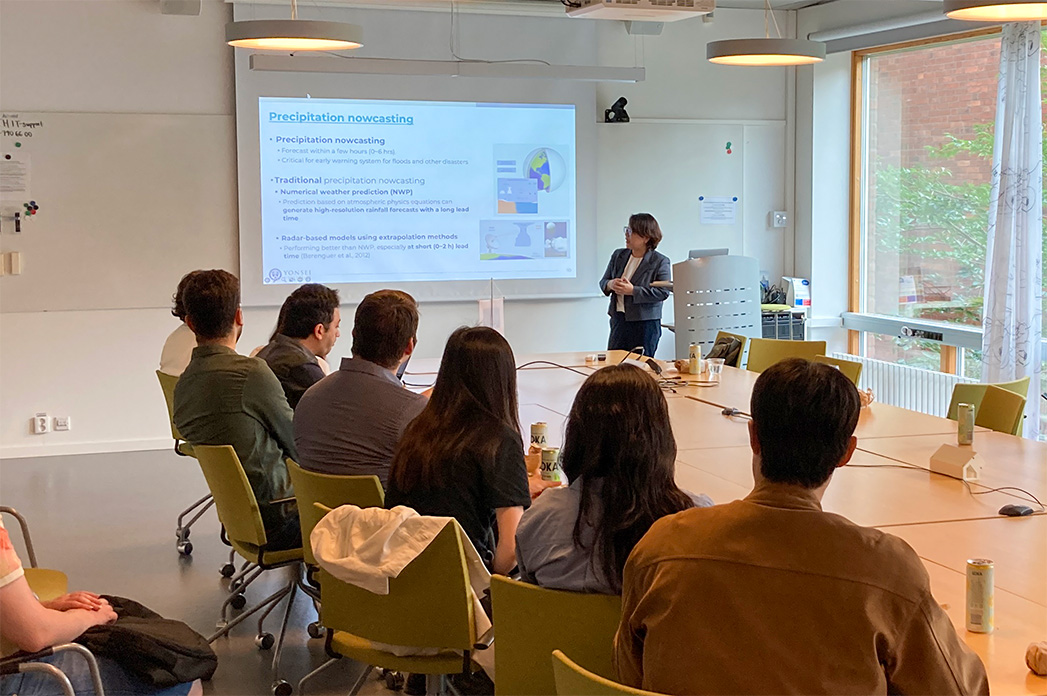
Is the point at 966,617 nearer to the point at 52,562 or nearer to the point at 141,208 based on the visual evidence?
the point at 52,562

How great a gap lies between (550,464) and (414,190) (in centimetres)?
458

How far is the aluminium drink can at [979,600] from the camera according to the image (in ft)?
6.77

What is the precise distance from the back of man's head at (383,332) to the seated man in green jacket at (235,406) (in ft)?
1.85

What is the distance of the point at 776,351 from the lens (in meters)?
5.62

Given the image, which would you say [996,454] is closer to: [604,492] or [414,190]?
[604,492]

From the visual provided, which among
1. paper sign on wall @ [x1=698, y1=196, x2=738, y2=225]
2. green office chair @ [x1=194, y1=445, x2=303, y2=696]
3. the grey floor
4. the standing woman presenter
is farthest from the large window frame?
green office chair @ [x1=194, y1=445, x2=303, y2=696]

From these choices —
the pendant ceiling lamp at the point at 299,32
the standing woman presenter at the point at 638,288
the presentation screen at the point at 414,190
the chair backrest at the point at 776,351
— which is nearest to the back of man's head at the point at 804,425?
the pendant ceiling lamp at the point at 299,32

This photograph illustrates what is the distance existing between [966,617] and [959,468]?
1221 millimetres

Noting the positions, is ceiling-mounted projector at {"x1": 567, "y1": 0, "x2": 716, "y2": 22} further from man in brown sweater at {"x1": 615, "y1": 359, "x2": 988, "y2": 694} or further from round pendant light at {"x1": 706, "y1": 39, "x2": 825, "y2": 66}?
man in brown sweater at {"x1": 615, "y1": 359, "x2": 988, "y2": 694}

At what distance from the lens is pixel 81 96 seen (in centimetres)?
688

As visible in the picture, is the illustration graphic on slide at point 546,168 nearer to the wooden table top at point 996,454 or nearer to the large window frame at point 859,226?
the large window frame at point 859,226

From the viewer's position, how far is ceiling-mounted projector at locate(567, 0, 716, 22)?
4.64 metres

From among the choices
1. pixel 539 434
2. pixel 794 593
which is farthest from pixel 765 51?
pixel 794 593

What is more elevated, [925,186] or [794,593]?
[925,186]
